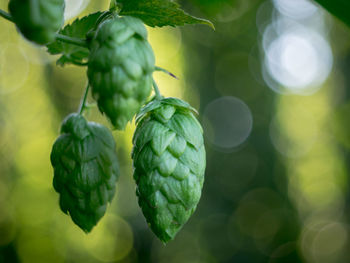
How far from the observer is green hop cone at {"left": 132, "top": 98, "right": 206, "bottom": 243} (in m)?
1.09

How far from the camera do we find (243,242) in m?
14.2

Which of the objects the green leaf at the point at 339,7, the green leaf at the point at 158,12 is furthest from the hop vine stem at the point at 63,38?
the green leaf at the point at 339,7

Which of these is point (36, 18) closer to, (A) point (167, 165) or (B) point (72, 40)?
(B) point (72, 40)

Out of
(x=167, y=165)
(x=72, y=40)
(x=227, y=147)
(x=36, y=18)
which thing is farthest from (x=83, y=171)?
(x=227, y=147)

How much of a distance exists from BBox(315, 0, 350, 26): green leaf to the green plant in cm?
34

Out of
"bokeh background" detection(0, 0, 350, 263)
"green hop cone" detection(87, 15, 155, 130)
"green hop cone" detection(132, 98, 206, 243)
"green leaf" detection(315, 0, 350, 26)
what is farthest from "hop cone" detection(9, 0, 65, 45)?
"bokeh background" detection(0, 0, 350, 263)

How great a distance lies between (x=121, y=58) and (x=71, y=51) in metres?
0.52

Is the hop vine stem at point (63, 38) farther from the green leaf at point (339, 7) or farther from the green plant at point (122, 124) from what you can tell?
the green leaf at point (339, 7)

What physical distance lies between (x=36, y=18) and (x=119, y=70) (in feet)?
0.74

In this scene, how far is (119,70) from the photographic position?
879 mm

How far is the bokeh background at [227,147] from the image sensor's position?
29.9 ft

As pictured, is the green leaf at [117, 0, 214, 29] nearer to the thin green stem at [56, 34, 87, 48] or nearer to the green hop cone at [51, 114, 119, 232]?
the thin green stem at [56, 34, 87, 48]

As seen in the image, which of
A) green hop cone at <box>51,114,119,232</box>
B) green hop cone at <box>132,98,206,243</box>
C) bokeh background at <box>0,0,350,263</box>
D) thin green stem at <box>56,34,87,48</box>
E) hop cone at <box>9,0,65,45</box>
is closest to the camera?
hop cone at <box>9,0,65,45</box>

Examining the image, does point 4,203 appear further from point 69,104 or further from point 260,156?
point 260,156
